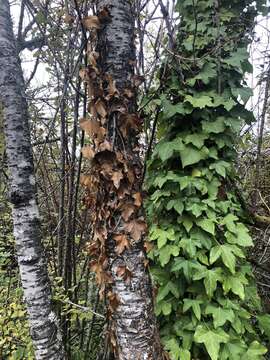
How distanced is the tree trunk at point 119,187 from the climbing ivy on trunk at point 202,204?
268 millimetres

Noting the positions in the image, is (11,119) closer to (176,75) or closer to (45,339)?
(176,75)

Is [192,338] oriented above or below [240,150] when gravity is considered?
below

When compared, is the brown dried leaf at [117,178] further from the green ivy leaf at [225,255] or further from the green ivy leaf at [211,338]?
the green ivy leaf at [211,338]

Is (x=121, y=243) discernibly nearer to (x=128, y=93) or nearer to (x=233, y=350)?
(x=128, y=93)

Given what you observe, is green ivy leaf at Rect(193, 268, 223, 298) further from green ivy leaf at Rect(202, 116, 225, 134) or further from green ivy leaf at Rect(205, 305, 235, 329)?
green ivy leaf at Rect(202, 116, 225, 134)

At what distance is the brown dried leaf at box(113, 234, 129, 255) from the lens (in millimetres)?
1496

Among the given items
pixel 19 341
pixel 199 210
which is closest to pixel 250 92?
pixel 199 210

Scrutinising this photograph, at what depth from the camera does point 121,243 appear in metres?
1.50

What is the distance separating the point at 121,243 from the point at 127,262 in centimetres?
12

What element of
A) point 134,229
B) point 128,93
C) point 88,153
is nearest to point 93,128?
point 88,153

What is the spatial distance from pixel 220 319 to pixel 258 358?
1.16 feet

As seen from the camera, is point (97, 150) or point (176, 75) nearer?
point (97, 150)

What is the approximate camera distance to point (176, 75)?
1881mm

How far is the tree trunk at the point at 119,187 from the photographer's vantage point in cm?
147
